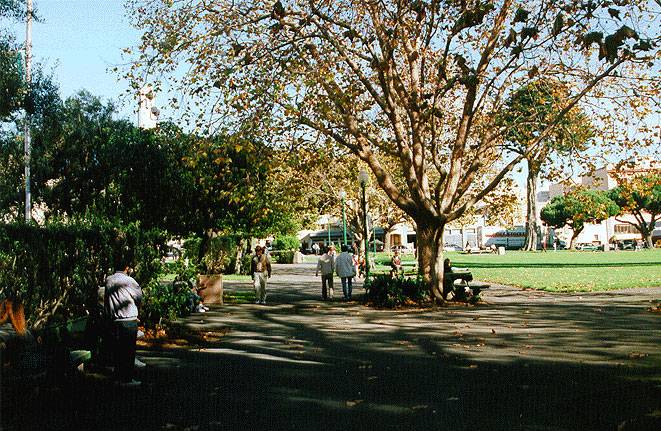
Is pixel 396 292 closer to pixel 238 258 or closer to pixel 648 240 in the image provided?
pixel 238 258

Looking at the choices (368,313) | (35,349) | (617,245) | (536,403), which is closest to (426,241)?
(368,313)

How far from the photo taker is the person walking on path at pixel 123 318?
7.60 meters

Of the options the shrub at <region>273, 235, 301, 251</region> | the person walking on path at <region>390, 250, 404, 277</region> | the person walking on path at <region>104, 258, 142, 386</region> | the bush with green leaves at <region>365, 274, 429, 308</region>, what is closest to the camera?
the person walking on path at <region>104, 258, 142, 386</region>

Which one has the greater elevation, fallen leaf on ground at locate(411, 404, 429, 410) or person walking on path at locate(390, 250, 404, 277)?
person walking on path at locate(390, 250, 404, 277)

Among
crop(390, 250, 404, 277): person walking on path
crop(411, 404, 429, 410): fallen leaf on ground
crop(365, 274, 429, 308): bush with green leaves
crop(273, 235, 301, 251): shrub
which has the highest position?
crop(273, 235, 301, 251): shrub

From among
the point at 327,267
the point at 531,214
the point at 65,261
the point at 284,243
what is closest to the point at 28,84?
the point at 65,261

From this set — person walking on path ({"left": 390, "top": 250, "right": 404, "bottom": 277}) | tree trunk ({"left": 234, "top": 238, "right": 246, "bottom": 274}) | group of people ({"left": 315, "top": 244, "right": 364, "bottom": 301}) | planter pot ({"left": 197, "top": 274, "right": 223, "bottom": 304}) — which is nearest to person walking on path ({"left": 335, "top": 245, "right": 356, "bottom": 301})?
group of people ({"left": 315, "top": 244, "right": 364, "bottom": 301})

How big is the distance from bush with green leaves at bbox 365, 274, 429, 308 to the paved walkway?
3.09 meters

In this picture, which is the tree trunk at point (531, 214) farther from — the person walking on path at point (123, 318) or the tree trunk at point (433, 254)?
the person walking on path at point (123, 318)

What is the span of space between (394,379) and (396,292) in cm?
938

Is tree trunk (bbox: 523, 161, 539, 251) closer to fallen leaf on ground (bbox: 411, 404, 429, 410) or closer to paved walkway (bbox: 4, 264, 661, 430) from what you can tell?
paved walkway (bbox: 4, 264, 661, 430)

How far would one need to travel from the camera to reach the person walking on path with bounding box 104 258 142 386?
7.60m

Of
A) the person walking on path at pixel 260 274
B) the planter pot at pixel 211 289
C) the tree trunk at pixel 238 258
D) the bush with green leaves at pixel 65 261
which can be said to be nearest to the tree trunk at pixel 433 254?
the person walking on path at pixel 260 274

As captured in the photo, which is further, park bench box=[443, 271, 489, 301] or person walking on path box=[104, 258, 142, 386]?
park bench box=[443, 271, 489, 301]
